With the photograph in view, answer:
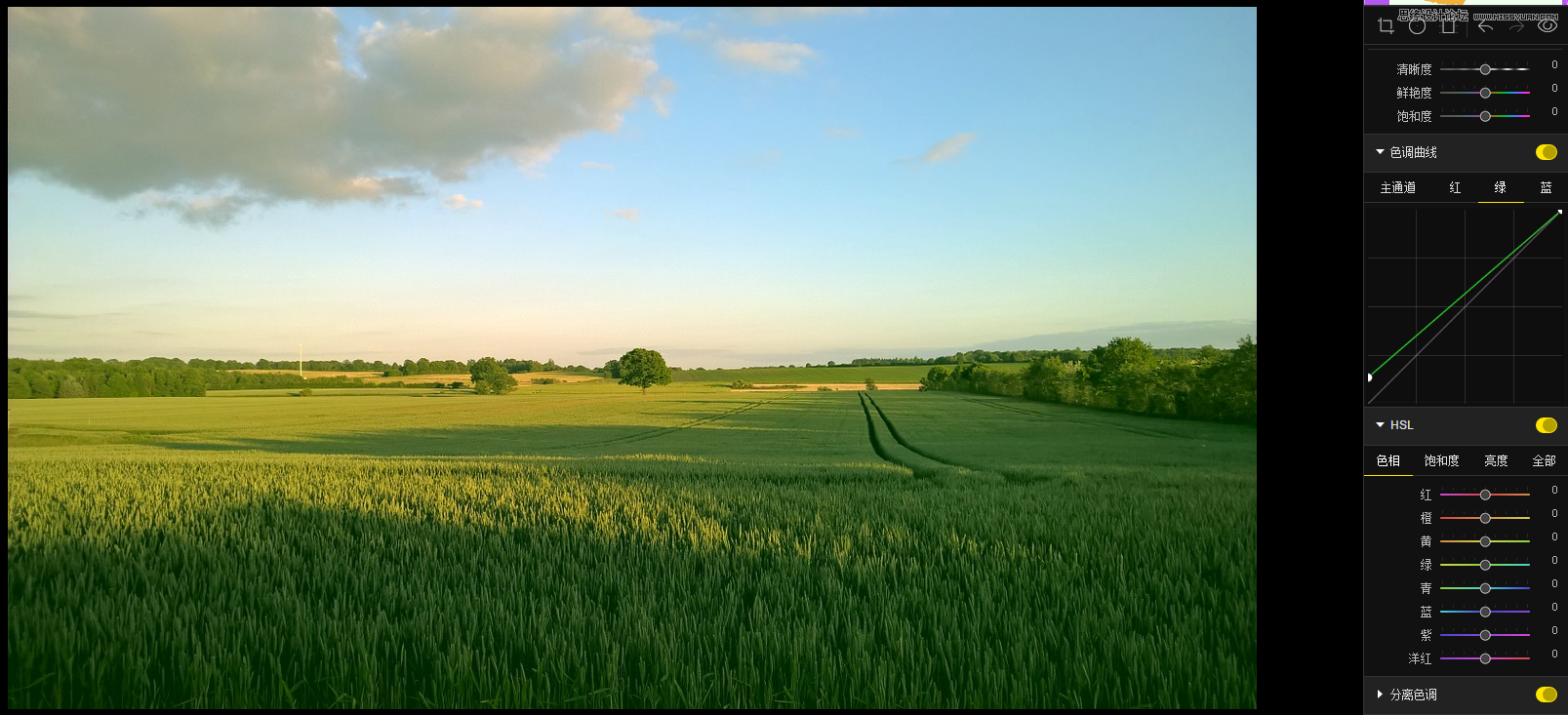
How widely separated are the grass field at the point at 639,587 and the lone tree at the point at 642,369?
536 cm

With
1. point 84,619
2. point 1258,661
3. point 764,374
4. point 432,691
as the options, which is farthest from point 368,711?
point 764,374

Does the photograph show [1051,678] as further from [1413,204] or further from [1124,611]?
[1413,204]

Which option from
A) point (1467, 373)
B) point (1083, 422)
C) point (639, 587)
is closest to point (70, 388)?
point (639, 587)

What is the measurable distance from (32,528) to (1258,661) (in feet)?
26.1

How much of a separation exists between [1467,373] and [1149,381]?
304 inches

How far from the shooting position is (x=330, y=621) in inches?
128

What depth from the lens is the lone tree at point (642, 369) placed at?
557 inches

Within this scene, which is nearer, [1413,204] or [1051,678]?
[1413,204]

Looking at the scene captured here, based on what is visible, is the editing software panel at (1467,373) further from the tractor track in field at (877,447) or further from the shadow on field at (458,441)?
the shadow on field at (458,441)

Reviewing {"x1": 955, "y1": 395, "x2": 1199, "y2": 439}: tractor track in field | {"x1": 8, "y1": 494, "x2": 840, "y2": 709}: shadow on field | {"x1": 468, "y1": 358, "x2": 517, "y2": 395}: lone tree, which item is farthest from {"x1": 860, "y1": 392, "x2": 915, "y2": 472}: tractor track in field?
{"x1": 468, "y1": 358, "x2": 517, "y2": 395}: lone tree

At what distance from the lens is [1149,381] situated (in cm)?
903

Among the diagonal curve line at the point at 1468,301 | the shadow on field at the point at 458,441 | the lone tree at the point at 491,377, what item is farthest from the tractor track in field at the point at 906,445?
the lone tree at the point at 491,377

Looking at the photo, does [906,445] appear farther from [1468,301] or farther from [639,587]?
[1468,301]

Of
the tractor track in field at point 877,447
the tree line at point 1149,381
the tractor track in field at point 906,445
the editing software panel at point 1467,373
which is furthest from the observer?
the tractor track in field at point 877,447
